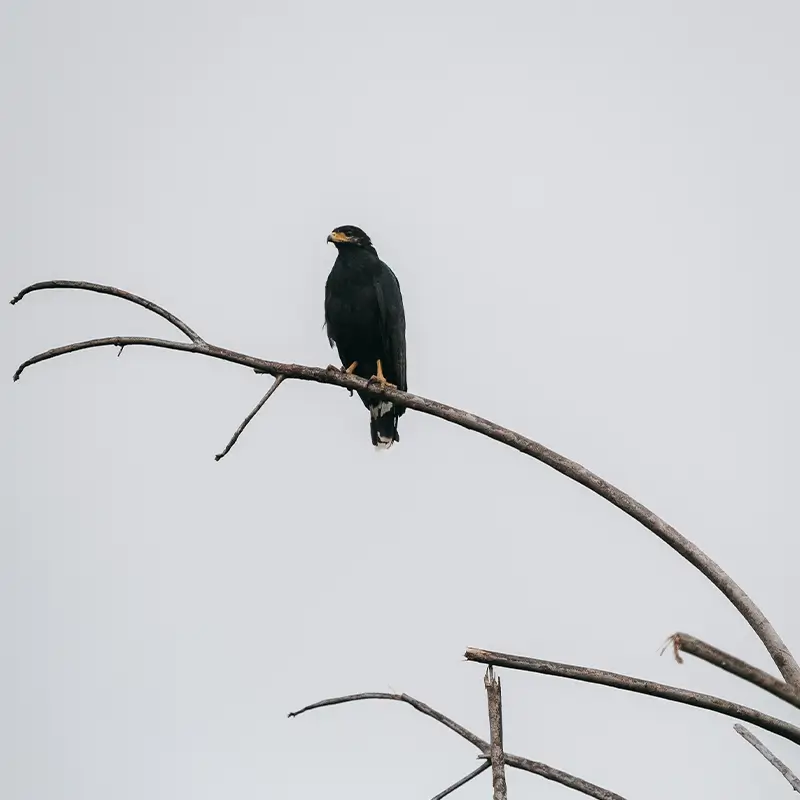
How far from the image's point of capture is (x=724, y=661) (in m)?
1.54

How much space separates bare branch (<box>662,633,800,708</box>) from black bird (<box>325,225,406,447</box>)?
24.8 ft

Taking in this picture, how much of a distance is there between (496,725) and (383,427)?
688 centimetres

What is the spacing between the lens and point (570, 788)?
9.96 ft

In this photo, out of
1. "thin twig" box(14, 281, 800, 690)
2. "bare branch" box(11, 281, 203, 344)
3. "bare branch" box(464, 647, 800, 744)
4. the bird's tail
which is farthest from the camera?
the bird's tail

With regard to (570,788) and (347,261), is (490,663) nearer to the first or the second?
(570,788)

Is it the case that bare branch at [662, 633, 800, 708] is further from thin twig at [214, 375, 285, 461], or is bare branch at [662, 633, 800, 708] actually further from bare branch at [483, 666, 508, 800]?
thin twig at [214, 375, 285, 461]

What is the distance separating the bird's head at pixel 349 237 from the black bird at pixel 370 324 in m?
0.01

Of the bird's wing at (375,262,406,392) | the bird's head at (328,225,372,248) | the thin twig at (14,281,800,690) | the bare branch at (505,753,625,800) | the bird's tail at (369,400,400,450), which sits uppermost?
the bird's head at (328,225,372,248)

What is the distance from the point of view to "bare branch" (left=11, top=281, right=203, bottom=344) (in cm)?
401

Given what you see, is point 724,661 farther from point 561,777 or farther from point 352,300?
point 352,300

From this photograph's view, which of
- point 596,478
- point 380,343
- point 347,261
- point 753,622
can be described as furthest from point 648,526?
point 347,261

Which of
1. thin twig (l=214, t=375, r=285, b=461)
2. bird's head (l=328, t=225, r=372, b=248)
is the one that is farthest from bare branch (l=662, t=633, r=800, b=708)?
bird's head (l=328, t=225, r=372, b=248)

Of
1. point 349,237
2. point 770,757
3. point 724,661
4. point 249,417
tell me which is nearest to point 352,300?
point 349,237

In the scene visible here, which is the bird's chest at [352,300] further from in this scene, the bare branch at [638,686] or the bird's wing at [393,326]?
the bare branch at [638,686]
